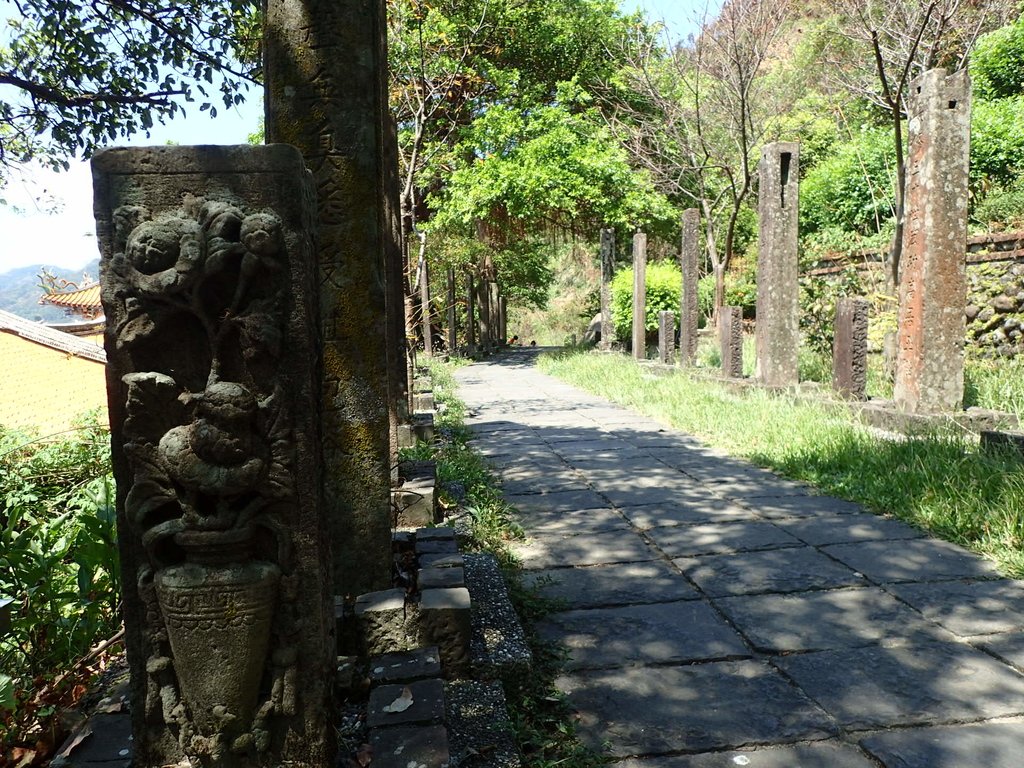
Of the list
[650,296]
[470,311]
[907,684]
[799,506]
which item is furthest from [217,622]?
[470,311]

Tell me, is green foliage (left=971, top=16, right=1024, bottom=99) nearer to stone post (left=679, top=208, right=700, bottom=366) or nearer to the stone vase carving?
stone post (left=679, top=208, right=700, bottom=366)

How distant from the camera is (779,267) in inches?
353

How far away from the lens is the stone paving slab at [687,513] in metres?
4.57

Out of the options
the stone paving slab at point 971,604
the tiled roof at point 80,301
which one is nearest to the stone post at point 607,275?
the tiled roof at point 80,301

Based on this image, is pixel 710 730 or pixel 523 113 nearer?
pixel 710 730

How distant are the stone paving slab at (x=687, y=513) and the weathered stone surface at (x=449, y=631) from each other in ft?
6.93

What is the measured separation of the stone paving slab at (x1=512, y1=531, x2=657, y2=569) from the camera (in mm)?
3922

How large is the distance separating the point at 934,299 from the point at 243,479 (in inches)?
244

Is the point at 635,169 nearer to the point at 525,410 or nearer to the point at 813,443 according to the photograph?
the point at 525,410

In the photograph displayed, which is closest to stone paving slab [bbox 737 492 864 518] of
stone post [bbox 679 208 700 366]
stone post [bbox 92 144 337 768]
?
stone post [bbox 92 144 337 768]

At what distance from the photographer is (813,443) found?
6008mm

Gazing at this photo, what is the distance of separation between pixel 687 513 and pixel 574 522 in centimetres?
71

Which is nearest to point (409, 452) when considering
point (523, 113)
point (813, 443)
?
point (813, 443)

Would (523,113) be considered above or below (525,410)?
above
